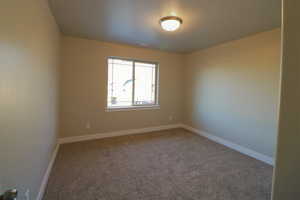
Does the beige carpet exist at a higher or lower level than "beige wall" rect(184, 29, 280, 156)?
lower

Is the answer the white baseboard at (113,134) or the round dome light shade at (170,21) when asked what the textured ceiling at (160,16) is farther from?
the white baseboard at (113,134)

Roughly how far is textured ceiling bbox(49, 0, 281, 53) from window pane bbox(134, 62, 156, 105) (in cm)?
105

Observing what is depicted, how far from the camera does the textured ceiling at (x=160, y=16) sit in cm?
196

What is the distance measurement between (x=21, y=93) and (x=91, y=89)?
7.80 feet

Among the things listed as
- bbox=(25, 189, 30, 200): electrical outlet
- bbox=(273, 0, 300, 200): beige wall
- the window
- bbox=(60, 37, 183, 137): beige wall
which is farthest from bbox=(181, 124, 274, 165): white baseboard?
bbox=(25, 189, 30, 200): electrical outlet

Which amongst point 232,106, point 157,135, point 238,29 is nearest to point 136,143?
point 157,135

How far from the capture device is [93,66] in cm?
348

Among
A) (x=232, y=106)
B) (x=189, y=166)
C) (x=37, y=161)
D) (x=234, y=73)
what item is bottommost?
(x=189, y=166)

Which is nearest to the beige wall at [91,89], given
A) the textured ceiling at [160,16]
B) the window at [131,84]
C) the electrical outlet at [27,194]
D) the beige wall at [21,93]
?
the window at [131,84]

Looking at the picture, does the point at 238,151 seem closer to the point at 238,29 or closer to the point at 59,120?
the point at 238,29

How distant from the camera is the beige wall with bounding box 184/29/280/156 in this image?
2652 mm

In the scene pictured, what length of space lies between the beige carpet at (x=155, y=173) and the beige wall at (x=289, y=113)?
56.5 inches

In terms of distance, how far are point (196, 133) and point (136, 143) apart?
1.86 metres

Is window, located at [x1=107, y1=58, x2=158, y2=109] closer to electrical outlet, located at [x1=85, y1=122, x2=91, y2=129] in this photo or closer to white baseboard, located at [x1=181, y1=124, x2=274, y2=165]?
electrical outlet, located at [x1=85, y1=122, x2=91, y2=129]
